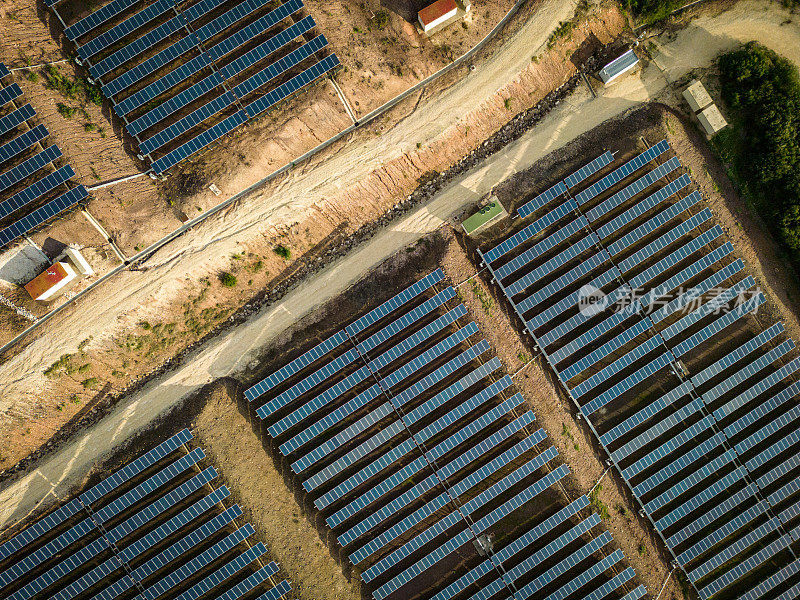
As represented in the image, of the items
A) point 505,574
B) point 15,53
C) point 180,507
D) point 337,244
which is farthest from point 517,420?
point 15,53

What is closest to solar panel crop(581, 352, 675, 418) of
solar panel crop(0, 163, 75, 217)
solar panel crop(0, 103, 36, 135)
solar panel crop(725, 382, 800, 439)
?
solar panel crop(725, 382, 800, 439)

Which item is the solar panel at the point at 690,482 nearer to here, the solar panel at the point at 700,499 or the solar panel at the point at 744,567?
the solar panel at the point at 700,499

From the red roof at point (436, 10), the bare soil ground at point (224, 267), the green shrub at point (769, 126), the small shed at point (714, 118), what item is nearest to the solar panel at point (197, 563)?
the bare soil ground at point (224, 267)

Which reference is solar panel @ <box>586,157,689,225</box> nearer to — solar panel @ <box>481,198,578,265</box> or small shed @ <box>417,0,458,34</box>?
solar panel @ <box>481,198,578,265</box>

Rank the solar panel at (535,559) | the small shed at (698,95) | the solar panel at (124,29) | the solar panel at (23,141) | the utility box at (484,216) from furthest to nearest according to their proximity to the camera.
Result: 1. the small shed at (698,95)
2. the utility box at (484,216)
3. the solar panel at (535,559)
4. the solar panel at (124,29)
5. the solar panel at (23,141)

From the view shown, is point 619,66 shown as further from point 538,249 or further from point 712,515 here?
point 712,515

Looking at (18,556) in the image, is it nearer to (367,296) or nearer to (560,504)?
(367,296)
